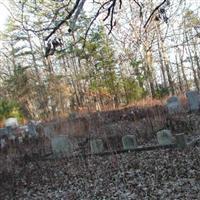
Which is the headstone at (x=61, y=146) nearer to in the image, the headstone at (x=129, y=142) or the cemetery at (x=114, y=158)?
the cemetery at (x=114, y=158)

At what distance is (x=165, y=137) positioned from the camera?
412 inches

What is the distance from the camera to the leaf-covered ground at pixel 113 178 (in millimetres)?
7449

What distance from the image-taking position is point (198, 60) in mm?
34031

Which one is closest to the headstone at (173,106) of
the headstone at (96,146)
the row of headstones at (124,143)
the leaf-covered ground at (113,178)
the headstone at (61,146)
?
the row of headstones at (124,143)

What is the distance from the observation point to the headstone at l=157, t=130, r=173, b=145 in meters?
10.4

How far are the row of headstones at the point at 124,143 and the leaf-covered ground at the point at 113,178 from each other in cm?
32

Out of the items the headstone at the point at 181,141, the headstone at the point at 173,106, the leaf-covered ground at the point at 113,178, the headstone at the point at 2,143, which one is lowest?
the leaf-covered ground at the point at 113,178

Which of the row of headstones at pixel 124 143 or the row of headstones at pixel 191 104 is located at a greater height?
the row of headstones at pixel 191 104

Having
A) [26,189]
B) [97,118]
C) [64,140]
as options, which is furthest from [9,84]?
[26,189]

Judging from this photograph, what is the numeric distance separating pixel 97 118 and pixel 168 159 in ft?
29.1

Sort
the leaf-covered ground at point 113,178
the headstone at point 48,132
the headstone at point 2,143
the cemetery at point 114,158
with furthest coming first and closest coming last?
the headstone at point 48,132 → the headstone at point 2,143 → the cemetery at point 114,158 → the leaf-covered ground at point 113,178

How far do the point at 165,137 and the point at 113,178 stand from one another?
231 centimetres

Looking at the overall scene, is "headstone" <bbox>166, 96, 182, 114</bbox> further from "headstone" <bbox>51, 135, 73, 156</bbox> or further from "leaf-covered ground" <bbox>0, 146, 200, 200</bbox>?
"leaf-covered ground" <bbox>0, 146, 200, 200</bbox>

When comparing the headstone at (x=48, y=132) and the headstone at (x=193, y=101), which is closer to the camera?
the headstone at (x=48, y=132)
